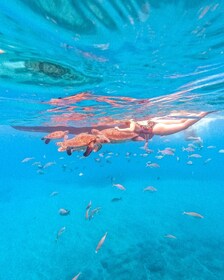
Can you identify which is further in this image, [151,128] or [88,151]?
[151,128]

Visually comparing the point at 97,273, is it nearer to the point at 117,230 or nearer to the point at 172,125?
the point at 117,230

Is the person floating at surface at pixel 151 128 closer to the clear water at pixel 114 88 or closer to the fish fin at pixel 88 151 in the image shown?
the clear water at pixel 114 88

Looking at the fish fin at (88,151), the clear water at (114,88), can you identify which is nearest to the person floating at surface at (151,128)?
the clear water at (114,88)

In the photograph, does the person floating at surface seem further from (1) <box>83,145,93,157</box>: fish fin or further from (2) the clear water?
(1) <box>83,145,93,157</box>: fish fin

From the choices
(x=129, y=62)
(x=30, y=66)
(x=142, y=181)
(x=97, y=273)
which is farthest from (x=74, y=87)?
(x=142, y=181)

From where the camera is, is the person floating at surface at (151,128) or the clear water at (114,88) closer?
the clear water at (114,88)

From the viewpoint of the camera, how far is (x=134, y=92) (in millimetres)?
13414

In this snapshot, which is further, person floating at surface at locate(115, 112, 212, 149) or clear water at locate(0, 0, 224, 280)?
person floating at surface at locate(115, 112, 212, 149)

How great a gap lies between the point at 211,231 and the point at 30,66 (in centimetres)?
1926

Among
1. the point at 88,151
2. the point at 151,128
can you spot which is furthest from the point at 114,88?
the point at 88,151

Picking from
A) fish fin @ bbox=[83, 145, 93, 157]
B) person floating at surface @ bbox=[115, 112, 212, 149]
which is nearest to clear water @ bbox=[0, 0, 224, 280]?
person floating at surface @ bbox=[115, 112, 212, 149]

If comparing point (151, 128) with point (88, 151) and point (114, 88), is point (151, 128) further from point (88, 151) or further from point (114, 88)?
point (88, 151)

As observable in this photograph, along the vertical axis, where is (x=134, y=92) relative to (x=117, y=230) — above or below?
above

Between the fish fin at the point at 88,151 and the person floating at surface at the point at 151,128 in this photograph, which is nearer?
the fish fin at the point at 88,151
